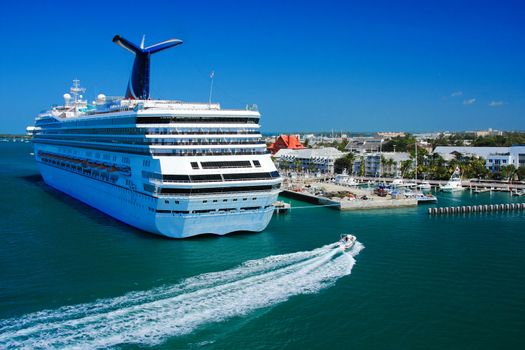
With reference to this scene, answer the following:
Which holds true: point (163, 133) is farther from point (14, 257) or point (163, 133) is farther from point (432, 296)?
point (432, 296)

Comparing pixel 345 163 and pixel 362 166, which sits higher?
pixel 345 163

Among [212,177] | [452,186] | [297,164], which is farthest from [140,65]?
[297,164]

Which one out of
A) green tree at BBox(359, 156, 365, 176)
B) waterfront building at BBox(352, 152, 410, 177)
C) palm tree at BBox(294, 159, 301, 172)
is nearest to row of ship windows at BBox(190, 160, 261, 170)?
green tree at BBox(359, 156, 365, 176)

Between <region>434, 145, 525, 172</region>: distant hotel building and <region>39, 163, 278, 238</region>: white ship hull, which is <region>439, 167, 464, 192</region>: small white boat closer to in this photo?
<region>434, 145, 525, 172</region>: distant hotel building

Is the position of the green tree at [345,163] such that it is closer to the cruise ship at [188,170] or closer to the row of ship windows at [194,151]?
the cruise ship at [188,170]

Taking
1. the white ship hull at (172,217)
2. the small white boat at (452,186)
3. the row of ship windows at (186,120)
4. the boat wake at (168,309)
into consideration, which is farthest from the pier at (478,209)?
the boat wake at (168,309)

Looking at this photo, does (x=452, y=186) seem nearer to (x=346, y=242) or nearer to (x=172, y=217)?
(x=346, y=242)
